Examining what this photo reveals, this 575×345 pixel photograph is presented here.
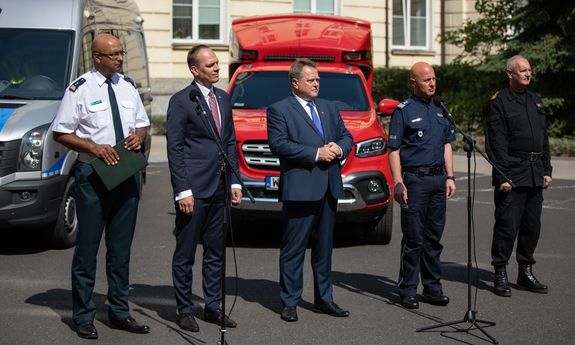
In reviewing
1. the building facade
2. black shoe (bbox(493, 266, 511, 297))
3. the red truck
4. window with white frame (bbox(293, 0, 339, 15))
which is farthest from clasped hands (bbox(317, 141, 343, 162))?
window with white frame (bbox(293, 0, 339, 15))

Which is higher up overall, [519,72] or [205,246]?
[519,72]

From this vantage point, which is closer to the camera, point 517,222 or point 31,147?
point 517,222

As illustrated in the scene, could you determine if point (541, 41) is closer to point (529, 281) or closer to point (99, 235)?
point (529, 281)

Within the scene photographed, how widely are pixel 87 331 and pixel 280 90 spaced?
5.22 metres

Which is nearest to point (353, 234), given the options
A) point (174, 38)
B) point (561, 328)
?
point (561, 328)

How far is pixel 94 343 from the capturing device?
22.6 ft

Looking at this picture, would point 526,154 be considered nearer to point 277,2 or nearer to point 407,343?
point 407,343

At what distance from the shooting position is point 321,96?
11.6m

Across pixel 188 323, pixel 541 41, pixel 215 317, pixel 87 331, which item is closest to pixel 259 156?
pixel 215 317

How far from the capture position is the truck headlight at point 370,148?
34.7ft

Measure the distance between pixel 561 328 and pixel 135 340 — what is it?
9.31ft

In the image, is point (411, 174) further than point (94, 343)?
Yes

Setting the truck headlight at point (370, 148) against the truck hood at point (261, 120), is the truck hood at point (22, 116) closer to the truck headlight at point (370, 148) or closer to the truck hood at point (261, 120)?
the truck hood at point (261, 120)

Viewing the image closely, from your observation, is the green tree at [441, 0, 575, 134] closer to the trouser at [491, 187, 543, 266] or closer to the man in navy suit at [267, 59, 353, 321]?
the trouser at [491, 187, 543, 266]
